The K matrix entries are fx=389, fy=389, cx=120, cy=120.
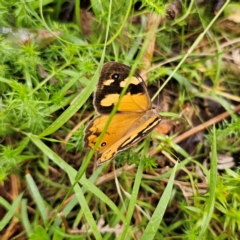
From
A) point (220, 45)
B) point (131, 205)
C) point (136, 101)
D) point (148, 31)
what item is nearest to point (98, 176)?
point (131, 205)

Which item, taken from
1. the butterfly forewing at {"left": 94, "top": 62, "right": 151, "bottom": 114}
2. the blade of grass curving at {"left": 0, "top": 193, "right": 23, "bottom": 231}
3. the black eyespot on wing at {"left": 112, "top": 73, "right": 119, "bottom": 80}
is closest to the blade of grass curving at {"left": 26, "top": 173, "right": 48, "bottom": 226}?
the blade of grass curving at {"left": 0, "top": 193, "right": 23, "bottom": 231}

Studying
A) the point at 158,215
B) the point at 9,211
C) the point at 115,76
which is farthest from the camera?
the point at 9,211

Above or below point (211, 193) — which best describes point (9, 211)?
below

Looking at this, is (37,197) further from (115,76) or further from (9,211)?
(115,76)

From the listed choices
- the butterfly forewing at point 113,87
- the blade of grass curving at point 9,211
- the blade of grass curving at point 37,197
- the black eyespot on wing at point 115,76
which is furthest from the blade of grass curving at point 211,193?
the blade of grass curving at point 9,211

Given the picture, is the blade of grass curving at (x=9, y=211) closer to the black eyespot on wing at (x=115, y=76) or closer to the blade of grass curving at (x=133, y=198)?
the blade of grass curving at (x=133, y=198)

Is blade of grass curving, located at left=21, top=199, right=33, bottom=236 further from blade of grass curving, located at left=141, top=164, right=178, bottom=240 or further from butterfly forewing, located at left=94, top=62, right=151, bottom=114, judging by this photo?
butterfly forewing, located at left=94, top=62, right=151, bottom=114

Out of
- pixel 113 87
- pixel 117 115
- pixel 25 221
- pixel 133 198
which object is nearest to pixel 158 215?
pixel 133 198

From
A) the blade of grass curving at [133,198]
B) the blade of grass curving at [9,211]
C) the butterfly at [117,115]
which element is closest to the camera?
the butterfly at [117,115]
